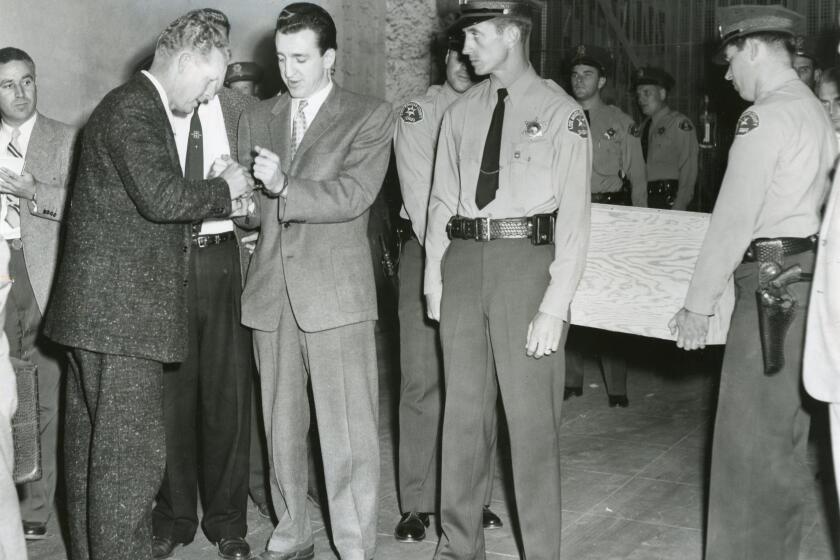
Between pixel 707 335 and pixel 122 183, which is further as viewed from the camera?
pixel 707 335

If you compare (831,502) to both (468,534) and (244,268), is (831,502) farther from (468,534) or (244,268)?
(244,268)

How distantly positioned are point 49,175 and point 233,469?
1.53 meters

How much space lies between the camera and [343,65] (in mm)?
7090

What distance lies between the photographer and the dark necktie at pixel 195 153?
354 cm

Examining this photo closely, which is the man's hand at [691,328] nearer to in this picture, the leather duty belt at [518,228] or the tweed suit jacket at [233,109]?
the leather duty belt at [518,228]

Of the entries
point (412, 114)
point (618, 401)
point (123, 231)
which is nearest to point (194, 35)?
point (123, 231)

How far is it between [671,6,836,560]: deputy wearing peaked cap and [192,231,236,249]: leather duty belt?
170cm

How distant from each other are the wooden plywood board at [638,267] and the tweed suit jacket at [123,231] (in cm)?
158

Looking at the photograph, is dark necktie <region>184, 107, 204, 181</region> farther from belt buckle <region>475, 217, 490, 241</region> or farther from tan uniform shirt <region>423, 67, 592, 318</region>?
belt buckle <region>475, 217, 490, 241</region>

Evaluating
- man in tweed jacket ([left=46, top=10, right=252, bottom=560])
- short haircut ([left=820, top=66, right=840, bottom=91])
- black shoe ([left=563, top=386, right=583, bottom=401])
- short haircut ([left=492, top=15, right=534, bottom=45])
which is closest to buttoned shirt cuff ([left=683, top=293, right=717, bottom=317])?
short haircut ([left=492, top=15, right=534, bottom=45])

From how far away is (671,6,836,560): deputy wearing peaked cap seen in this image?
3.00 m

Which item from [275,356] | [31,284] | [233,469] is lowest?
[233,469]

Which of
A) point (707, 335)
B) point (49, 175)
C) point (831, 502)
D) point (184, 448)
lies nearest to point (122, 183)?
point (184, 448)

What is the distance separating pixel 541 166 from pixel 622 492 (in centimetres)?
191
